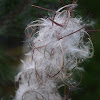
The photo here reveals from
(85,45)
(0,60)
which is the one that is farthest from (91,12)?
(0,60)

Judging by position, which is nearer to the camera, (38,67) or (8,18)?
(38,67)

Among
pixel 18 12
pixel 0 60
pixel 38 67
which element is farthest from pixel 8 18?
pixel 38 67

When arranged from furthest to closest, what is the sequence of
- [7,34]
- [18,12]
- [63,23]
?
[7,34] → [18,12] → [63,23]

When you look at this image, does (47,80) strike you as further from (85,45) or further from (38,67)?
(85,45)

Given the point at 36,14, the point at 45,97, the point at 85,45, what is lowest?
the point at 45,97

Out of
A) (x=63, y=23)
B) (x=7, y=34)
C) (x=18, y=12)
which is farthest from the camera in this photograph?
(x=7, y=34)

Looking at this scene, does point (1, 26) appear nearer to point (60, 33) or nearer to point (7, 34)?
point (7, 34)

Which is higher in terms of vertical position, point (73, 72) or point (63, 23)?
point (63, 23)
